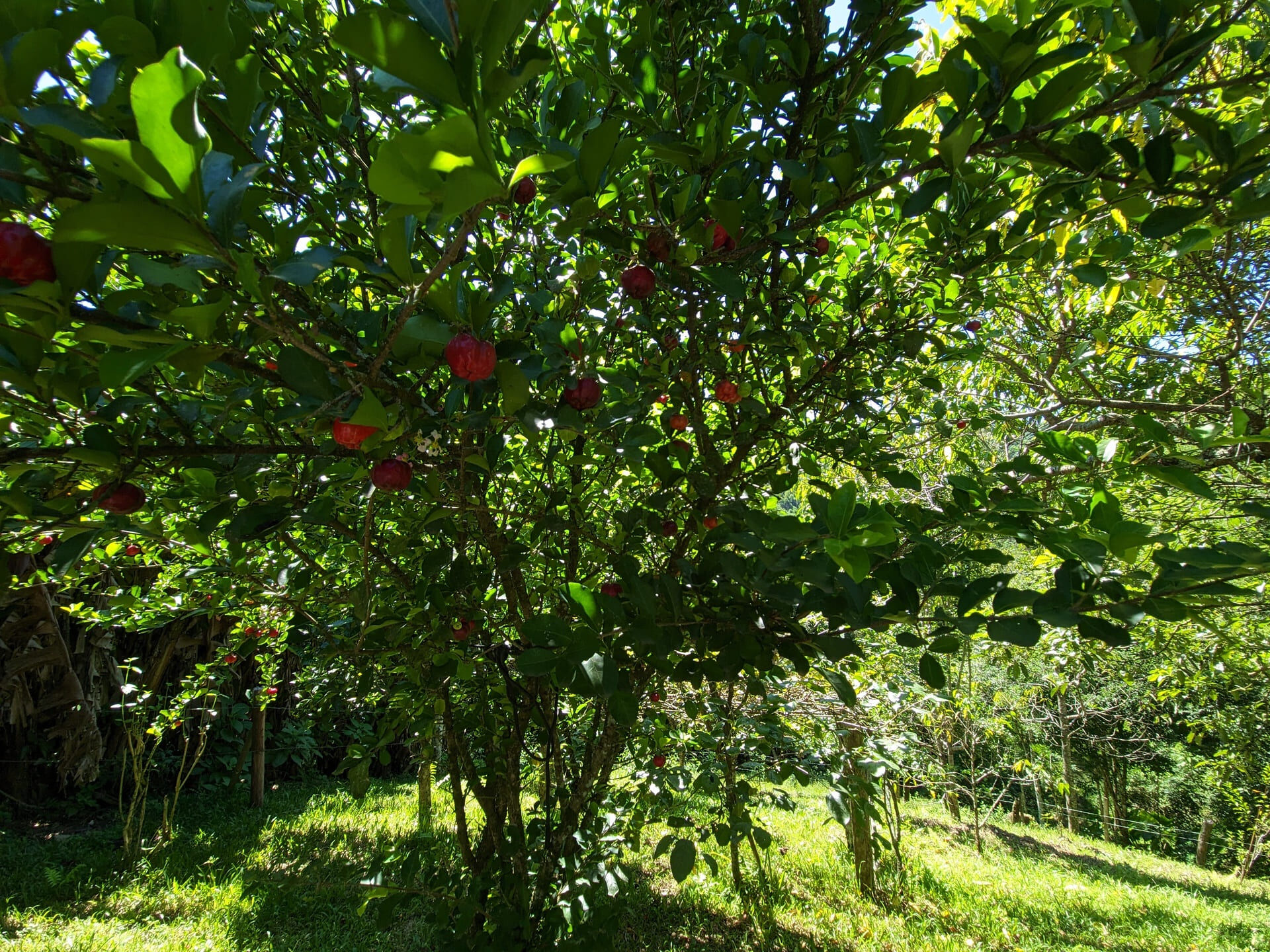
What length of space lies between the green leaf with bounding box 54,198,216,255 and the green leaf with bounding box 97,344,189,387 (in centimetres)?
10

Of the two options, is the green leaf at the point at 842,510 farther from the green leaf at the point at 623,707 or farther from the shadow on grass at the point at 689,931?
the shadow on grass at the point at 689,931

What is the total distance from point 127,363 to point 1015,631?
0.99m

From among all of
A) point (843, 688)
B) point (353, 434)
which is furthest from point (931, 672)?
point (353, 434)

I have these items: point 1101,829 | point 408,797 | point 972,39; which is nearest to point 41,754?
point 408,797

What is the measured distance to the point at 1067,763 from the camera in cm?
1038

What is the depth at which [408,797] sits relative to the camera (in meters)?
6.67

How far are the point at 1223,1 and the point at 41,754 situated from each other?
885 cm

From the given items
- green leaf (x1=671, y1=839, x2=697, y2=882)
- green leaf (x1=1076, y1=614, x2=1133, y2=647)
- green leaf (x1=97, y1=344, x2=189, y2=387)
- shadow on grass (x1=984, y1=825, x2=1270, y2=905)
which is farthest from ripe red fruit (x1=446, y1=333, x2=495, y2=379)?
shadow on grass (x1=984, y1=825, x2=1270, y2=905)

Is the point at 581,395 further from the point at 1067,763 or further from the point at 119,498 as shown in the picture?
the point at 1067,763

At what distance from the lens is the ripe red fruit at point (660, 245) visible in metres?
1.08

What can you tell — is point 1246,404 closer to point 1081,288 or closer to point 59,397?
point 1081,288

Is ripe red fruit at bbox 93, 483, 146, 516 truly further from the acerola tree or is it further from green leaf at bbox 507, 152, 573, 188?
green leaf at bbox 507, 152, 573, 188

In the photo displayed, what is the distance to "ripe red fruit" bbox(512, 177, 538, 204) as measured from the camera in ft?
3.46

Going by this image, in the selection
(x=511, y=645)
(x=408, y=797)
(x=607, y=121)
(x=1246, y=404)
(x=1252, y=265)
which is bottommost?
(x=408, y=797)
